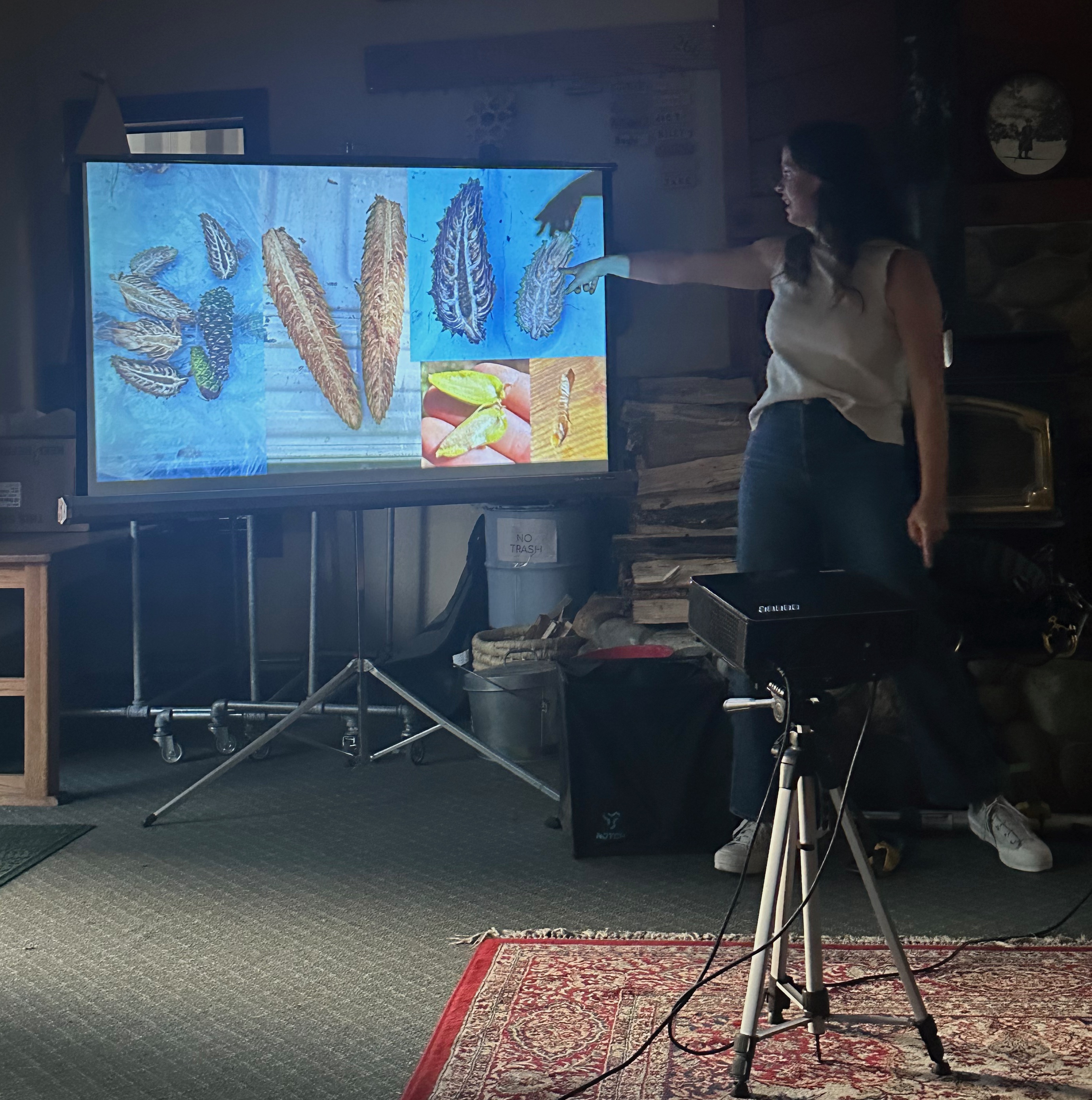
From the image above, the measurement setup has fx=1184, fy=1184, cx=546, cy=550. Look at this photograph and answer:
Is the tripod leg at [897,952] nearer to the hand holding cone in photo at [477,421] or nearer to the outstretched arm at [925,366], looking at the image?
the outstretched arm at [925,366]

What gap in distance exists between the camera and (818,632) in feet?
4.56

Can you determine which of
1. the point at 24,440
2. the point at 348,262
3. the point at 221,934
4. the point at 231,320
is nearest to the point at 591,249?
the point at 348,262

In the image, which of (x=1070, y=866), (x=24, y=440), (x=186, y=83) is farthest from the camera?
(x=186, y=83)

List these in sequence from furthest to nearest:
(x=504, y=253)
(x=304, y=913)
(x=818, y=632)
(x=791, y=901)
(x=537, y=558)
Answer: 1. (x=537, y=558)
2. (x=504, y=253)
3. (x=304, y=913)
4. (x=791, y=901)
5. (x=818, y=632)

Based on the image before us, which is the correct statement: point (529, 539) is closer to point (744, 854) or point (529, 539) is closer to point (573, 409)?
point (573, 409)

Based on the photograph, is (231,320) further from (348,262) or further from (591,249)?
(591,249)

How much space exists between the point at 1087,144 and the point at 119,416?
2523mm

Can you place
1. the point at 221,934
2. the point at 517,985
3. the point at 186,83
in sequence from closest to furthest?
the point at 517,985, the point at 221,934, the point at 186,83

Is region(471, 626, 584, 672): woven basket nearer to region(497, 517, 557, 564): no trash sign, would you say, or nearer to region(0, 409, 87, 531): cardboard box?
region(497, 517, 557, 564): no trash sign

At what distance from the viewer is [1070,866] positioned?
2.33 meters

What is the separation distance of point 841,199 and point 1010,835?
1.29m

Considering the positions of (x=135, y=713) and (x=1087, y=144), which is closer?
(x=1087, y=144)

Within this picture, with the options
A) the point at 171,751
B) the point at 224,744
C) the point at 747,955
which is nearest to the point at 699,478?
the point at 224,744

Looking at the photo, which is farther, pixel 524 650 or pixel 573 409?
pixel 524 650
